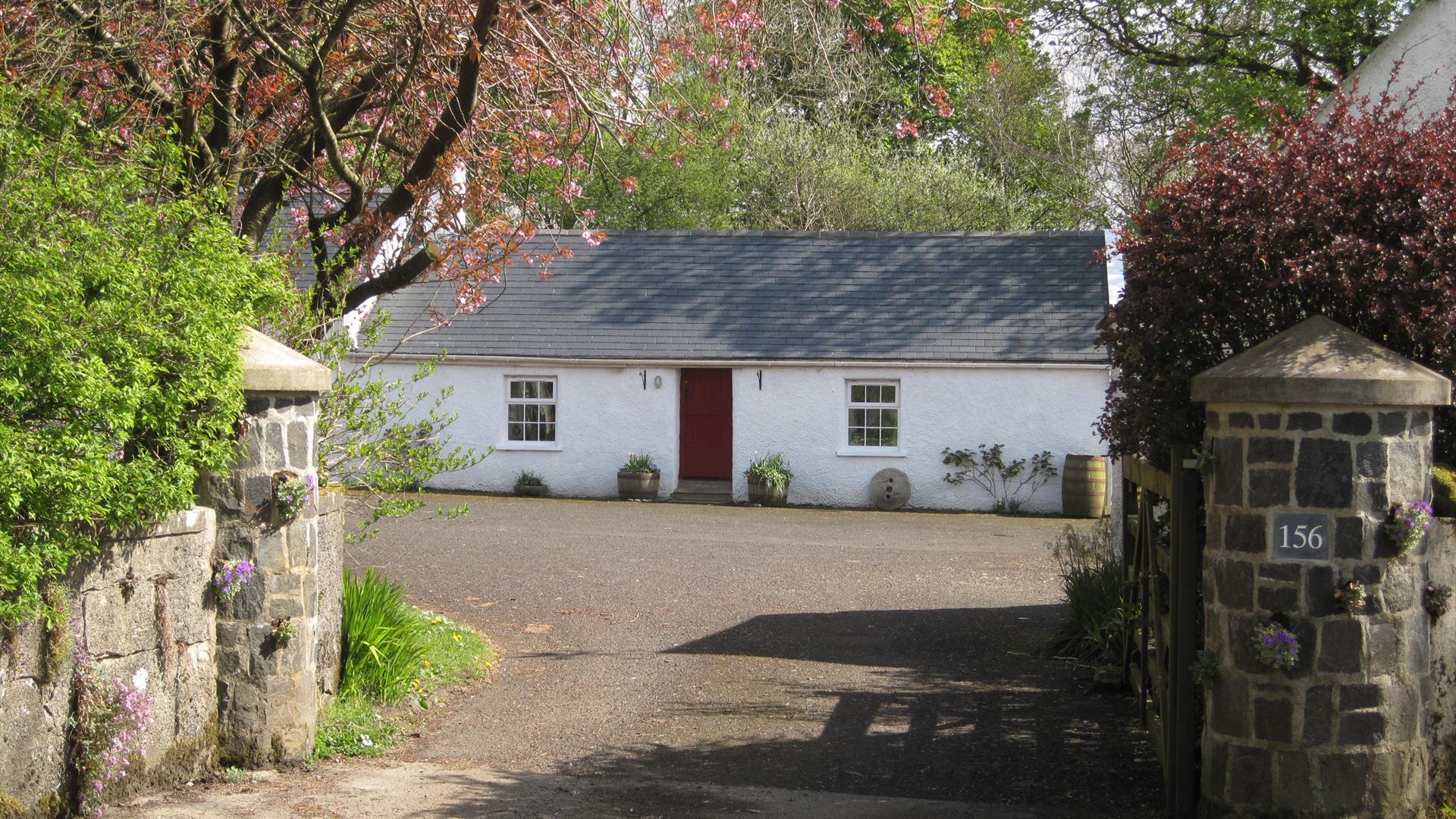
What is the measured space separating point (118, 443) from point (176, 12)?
4.14 meters

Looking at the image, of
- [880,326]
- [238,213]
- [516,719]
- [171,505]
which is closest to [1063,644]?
[516,719]

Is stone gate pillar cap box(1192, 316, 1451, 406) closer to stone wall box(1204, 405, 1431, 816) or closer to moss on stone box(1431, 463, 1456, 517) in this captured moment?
stone wall box(1204, 405, 1431, 816)

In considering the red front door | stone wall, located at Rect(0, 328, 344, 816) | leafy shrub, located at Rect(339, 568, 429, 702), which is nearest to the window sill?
the red front door

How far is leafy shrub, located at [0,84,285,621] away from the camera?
4688 millimetres

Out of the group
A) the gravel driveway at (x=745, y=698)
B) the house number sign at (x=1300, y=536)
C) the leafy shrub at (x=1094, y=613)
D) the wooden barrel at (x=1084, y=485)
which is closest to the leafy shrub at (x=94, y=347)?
the gravel driveway at (x=745, y=698)

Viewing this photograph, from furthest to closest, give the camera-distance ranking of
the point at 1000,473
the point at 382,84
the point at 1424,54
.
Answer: the point at 1000,473 < the point at 1424,54 < the point at 382,84

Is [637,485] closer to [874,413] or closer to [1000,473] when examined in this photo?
[874,413]

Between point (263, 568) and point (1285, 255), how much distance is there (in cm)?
516

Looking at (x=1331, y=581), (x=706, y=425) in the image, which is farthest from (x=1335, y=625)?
(x=706, y=425)

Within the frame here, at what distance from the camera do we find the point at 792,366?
19.7m

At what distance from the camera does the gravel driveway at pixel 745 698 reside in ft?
19.8

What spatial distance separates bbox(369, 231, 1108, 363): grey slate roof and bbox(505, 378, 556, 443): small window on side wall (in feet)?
2.31

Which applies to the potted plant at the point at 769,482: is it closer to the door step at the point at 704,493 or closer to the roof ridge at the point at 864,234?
the door step at the point at 704,493

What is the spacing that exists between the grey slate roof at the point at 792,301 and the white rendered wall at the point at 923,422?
34 centimetres
